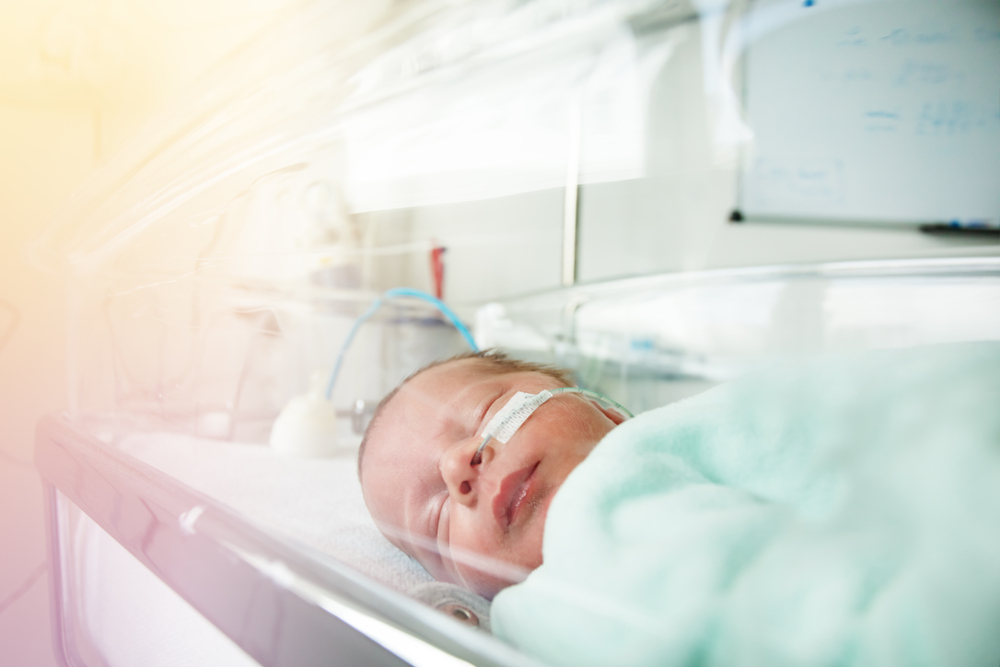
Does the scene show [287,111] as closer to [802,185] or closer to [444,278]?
[444,278]

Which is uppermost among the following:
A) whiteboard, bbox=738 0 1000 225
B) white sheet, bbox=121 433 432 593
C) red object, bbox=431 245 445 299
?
whiteboard, bbox=738 0 1000 225

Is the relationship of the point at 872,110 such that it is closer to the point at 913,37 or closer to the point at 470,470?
the point at 913,37

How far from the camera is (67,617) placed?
2.34 ft

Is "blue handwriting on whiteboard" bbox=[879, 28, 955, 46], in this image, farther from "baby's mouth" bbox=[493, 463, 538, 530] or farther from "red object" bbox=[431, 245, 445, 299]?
"baby's mouth" bbox=[493, 463, 538, 530]

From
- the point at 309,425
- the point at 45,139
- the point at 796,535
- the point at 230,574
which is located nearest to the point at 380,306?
the point at 309,425

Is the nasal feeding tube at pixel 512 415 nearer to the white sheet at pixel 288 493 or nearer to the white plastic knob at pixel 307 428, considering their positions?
the white sheet at pixel 288 493

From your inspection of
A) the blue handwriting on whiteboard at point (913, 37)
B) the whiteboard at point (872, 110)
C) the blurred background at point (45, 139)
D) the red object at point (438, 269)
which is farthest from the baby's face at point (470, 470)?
the blue handwriting on whiteboard at point (913, 37)

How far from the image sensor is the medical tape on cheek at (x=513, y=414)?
0.58 m

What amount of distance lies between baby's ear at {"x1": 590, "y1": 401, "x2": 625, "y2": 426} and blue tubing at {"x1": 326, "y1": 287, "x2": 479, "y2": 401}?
39 cm

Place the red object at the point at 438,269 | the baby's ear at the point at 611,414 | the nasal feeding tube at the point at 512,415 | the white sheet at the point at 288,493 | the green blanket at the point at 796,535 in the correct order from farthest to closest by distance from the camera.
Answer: the red object at the point at 438,269
the baby's ear at the point at 611,414
the nasal feeding tube at the point at 512,415
the white sheet at the point at 288,493
the green blanket at the point at 796,535

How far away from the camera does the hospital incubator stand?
500mm

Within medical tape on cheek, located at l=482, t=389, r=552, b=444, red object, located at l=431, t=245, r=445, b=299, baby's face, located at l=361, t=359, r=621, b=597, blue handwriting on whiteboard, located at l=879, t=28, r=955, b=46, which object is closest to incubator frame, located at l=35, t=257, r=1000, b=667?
baby's face, located at l=361, t=359, r=621, b=597

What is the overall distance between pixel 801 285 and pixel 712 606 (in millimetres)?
1200

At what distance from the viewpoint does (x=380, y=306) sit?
4.17 feet
